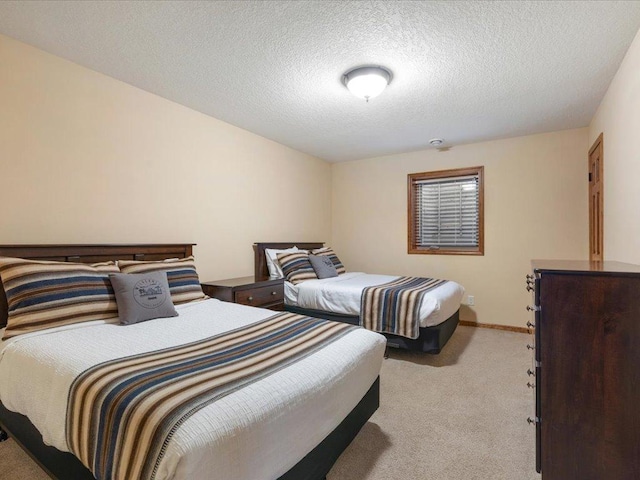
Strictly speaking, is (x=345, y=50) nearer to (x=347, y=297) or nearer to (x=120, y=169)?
(x=120, y=169)

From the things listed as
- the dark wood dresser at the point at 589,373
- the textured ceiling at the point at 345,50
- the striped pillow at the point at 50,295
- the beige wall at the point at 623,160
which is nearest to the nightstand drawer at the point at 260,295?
the striped pillow at the point at 50,295

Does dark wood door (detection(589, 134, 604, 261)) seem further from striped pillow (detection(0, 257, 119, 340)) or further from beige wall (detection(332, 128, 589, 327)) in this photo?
striped pillow (detection(0, 257, 119, 340))

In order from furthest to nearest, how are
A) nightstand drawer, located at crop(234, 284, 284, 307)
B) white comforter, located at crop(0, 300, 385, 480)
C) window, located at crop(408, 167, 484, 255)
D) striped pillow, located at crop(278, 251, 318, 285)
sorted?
window, located at crop(408, 167, 484, 255) < striped pillow, located at crop(278, 251, 318, 285) < nightstand drawer, located at crop(234, 284, 284, 307) < white comforter, located at crop(0, 300, 385, 480)

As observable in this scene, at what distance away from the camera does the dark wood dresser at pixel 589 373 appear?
135cm

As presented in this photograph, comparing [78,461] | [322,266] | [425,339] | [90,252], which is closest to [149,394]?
[78,461]

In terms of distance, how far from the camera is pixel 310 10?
1.83 meters

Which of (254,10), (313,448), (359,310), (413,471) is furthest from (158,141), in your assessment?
(413,471)

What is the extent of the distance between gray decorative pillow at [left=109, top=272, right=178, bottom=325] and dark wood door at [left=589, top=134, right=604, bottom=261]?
382 cm

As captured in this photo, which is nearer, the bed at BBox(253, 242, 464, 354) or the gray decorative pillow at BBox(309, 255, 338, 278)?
the bed at BBox(253, 242, 464, 354)

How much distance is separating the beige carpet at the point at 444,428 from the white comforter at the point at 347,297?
490mm

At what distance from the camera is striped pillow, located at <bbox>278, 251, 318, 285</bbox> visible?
3.78 m

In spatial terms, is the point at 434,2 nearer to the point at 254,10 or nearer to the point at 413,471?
the point at 254,10

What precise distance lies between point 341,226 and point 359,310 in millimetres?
2396

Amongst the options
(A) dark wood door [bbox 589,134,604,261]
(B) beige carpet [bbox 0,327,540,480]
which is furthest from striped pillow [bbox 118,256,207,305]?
(A) dark wood door [bbox 589,134,604,261]
